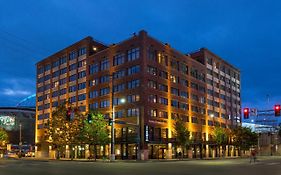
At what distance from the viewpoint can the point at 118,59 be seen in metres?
92.1

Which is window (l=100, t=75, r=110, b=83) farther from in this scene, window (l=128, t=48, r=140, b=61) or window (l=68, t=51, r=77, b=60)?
window (l=68, t=51, r=77, b=60)

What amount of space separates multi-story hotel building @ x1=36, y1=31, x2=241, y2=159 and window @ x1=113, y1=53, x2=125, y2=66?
2.8 inches

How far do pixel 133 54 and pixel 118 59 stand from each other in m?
5.57

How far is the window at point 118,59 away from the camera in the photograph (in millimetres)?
90519

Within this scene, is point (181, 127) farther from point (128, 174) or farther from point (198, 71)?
point (128, 174)

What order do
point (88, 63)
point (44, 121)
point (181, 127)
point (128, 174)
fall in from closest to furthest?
1. point (128, 174)
2. point (181, 127)
3. point (88, 63)
4. point (44, 121)

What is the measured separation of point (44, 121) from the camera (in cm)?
11931

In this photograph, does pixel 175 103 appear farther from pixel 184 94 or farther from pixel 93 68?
pixel 93 68

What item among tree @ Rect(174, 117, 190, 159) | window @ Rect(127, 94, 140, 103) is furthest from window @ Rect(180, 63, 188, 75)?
tree @ Rect(174, 117, 190, 159)

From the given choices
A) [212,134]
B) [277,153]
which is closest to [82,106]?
[212,134]

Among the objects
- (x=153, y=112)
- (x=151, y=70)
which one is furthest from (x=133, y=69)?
(x=153, y=112)

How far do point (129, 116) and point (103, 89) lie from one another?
12.7 metres

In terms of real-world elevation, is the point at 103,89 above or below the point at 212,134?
above

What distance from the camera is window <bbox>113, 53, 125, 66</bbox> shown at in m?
90.5
